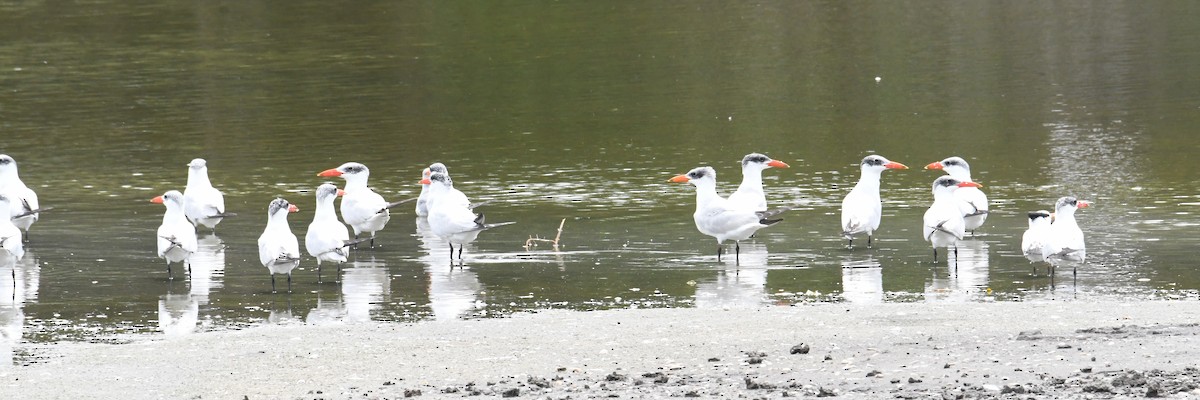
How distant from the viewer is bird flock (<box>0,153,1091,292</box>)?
14.7 meters

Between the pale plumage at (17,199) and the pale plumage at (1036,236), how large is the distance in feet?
32.1

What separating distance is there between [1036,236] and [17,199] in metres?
10.3

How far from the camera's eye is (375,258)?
671 inches

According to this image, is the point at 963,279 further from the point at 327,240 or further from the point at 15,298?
the point at 15,298

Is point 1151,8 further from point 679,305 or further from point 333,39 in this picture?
point 679,305

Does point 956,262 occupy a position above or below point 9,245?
below

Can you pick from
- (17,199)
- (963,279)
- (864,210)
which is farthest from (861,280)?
(17,199)

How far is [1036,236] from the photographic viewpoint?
14547 mm

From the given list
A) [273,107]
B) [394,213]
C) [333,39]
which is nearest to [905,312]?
[394,213]

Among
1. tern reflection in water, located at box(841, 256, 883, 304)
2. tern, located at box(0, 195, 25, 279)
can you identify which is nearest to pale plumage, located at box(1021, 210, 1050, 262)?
tern reflection in water, located at box(841, 256, 883, 304)

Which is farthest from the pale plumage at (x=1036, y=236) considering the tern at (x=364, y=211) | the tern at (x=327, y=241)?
the tern at (x=364, y=211)

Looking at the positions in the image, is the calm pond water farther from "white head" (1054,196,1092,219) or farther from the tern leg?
"white head" (1054,196,1092,219)

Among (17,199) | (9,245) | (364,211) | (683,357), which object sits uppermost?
(17,199)

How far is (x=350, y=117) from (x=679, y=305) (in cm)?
2063
